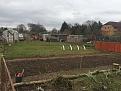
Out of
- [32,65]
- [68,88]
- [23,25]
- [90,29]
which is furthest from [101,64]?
[23,25]

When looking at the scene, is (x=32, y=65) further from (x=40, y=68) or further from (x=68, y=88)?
(x=68, y=88)

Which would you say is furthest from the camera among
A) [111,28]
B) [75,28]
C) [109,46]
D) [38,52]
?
[75,28]

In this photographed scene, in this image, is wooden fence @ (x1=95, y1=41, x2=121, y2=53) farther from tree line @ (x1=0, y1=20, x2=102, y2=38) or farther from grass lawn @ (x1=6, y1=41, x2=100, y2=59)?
tree line @ (x1=0, y1=20, x2=102, y2=38)

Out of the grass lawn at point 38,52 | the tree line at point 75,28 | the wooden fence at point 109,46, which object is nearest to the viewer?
the grass lawn at point 38,52

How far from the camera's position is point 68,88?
10.9m

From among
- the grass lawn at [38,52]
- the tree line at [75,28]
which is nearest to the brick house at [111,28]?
the tree line at [75,28]

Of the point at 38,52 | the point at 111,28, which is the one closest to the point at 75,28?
the point at 111,28

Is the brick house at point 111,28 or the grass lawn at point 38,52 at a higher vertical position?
the brick house at point 111,28

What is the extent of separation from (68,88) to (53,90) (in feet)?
2.18


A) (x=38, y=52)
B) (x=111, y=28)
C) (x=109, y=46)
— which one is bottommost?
(x=109, y=46)

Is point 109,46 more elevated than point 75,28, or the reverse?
point 75,28

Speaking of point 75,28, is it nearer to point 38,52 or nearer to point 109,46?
point 109,46

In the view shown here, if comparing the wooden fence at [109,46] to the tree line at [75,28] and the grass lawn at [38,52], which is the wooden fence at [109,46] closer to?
the grass lawn at [38,52]

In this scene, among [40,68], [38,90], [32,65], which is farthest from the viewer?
[32,65]
